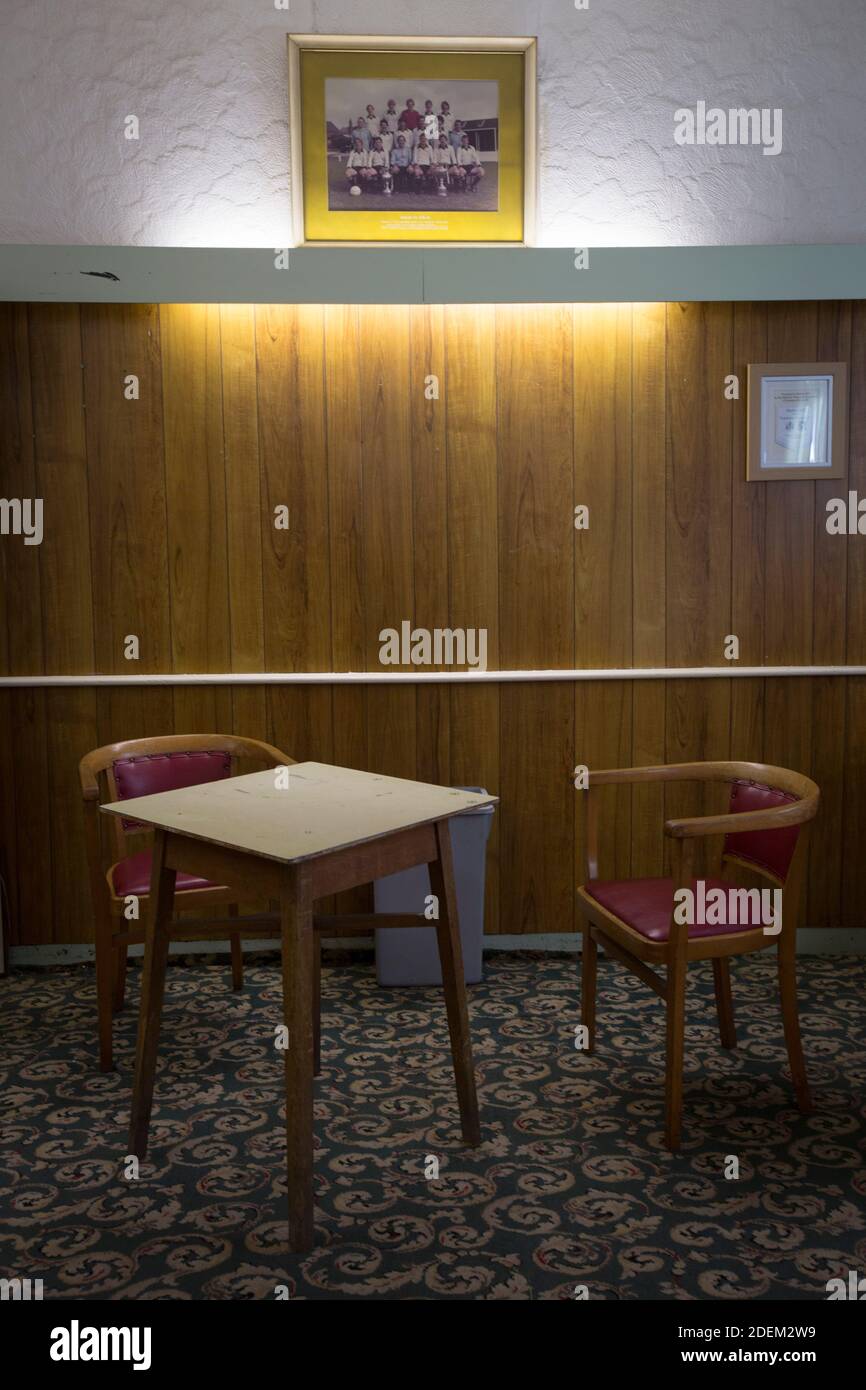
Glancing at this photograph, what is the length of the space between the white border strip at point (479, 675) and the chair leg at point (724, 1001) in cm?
124

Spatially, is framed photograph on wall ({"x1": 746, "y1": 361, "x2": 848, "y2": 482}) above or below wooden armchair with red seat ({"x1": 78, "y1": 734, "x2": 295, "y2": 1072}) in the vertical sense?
above

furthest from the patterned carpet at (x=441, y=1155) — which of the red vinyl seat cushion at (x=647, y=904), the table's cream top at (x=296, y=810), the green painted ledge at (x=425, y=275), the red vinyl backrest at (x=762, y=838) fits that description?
the green painted ledge at (x=425, y=275)

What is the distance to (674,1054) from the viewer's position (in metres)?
2.92

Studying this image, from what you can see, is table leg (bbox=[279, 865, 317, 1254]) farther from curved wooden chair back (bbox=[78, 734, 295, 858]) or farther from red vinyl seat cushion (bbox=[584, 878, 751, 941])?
curved wooden chair back (bbox=[78, 734, 295, 858])

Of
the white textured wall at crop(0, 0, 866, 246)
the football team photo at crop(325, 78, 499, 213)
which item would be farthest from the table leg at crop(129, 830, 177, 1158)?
the football team photo at crop(325, 78, 499, 213)

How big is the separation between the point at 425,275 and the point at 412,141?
668 mm

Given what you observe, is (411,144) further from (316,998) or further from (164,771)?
(316,998)

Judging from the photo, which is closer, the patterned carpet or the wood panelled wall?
the patterned carpet

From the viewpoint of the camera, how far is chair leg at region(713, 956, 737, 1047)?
136 inches

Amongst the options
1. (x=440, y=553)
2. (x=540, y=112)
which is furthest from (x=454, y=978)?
(x=540, y=112)

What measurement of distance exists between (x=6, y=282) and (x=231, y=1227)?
3178mm

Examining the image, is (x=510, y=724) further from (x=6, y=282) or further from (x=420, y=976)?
(x=6, y=282)

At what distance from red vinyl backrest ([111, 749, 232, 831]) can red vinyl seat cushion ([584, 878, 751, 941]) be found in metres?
1.34
